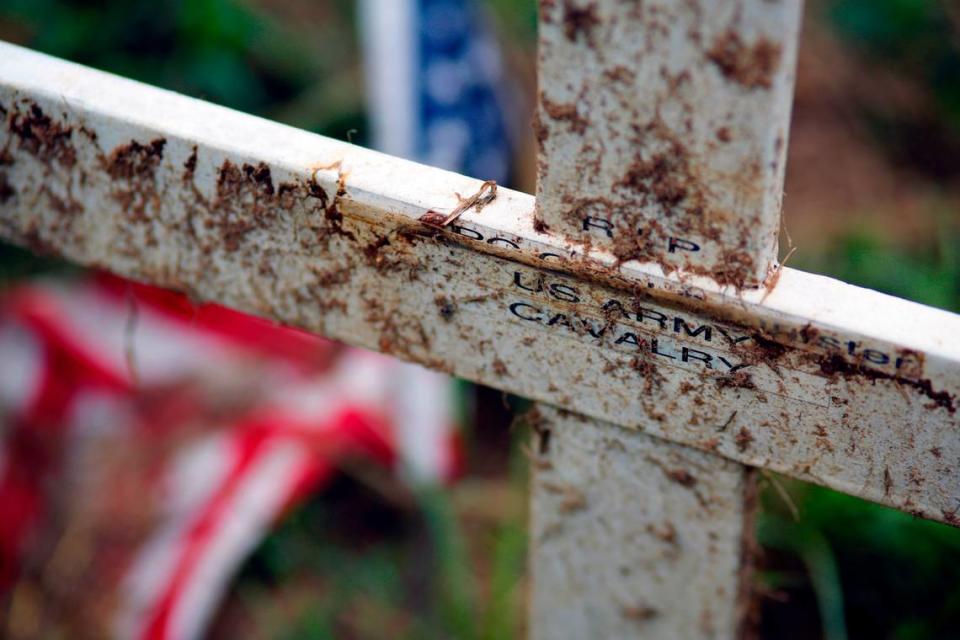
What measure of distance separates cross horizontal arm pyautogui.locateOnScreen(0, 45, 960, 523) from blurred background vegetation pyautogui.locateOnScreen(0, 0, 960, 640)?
1.36 ft

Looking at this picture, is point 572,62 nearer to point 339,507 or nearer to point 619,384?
point 619,384

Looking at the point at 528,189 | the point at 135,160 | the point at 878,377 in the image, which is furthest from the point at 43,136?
the point at 528,189

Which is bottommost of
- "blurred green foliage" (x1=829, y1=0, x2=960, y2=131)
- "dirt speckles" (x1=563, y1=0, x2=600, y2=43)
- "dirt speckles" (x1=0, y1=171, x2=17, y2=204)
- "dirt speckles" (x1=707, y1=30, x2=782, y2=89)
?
"dirt speckles" (x1=0, y1=171, x2=17, y2=204)

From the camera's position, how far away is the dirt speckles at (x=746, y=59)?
561mm

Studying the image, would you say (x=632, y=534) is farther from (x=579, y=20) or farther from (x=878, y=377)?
(x=579, y=20)

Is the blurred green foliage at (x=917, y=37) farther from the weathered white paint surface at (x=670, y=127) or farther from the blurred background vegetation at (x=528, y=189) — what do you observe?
the weathered white paint surface at (x=670, y=127)

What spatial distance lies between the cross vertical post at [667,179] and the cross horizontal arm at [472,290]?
0.02 m

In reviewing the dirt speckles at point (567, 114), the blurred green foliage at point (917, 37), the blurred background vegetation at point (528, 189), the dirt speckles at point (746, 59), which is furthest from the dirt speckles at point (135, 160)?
the blurred green foliage at point (917, 37)

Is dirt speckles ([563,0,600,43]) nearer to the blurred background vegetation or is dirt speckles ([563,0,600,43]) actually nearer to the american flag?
the blurred background vegetation

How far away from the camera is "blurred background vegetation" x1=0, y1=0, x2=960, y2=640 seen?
1.33 metres

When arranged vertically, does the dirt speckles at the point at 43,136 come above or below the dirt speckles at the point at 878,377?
above

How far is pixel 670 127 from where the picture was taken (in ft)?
2.01

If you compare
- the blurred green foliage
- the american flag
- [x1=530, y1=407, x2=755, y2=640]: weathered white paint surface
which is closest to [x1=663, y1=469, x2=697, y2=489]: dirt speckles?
[x1=530, y1=407, x2=755, y2=640]: weathered white paint surface

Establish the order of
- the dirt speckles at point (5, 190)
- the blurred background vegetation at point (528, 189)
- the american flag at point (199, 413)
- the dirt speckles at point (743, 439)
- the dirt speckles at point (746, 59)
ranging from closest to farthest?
1. the dirt speckles at point (746, 59)
2. the dirt speckles at point (743, 439)
3. the dirt speckles at point (5, 190)
4. the blurred background vegetation at point (528, 189)
5. the american flag at point (199, 413)
